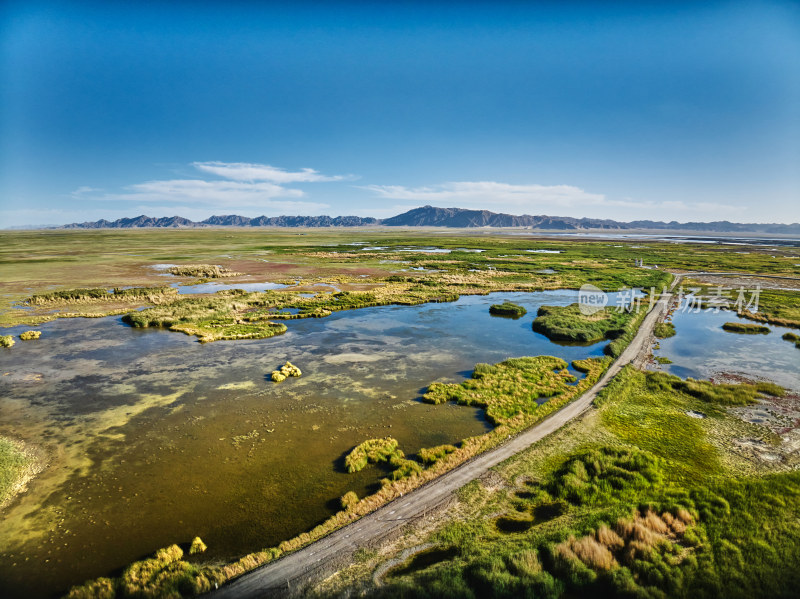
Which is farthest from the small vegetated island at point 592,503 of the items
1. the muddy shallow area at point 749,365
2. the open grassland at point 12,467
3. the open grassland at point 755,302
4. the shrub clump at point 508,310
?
the open grassland at point 755,302

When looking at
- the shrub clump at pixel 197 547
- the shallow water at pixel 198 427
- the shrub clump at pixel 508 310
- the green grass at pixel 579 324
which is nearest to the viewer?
the shrub clump at pixel 197 547

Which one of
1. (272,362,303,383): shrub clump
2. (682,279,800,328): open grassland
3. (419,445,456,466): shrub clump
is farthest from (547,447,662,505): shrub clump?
(682,279,800,328): open grassland

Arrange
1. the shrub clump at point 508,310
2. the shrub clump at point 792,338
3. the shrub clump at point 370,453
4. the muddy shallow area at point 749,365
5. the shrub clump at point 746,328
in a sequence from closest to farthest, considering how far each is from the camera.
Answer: the shrub clump at point 370,453 < the muddy shallow area at point 749,365 < the shrub clump at point 792,338 < the shrub clump at point 746,328 < the shrub clump at point 508,310

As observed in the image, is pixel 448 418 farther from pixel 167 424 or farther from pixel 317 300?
pixel 317 300

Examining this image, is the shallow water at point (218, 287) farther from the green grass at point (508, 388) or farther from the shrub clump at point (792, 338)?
the shrub clump at point (792, 338)

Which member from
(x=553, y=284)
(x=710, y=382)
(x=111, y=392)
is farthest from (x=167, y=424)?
(x=553, y=284)

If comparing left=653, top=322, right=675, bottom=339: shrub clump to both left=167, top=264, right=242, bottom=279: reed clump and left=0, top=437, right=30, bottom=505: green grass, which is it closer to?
left=0, top=437, right=30, bottom=505: green grass

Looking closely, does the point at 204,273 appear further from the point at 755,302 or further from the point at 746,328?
the point at 755,302
